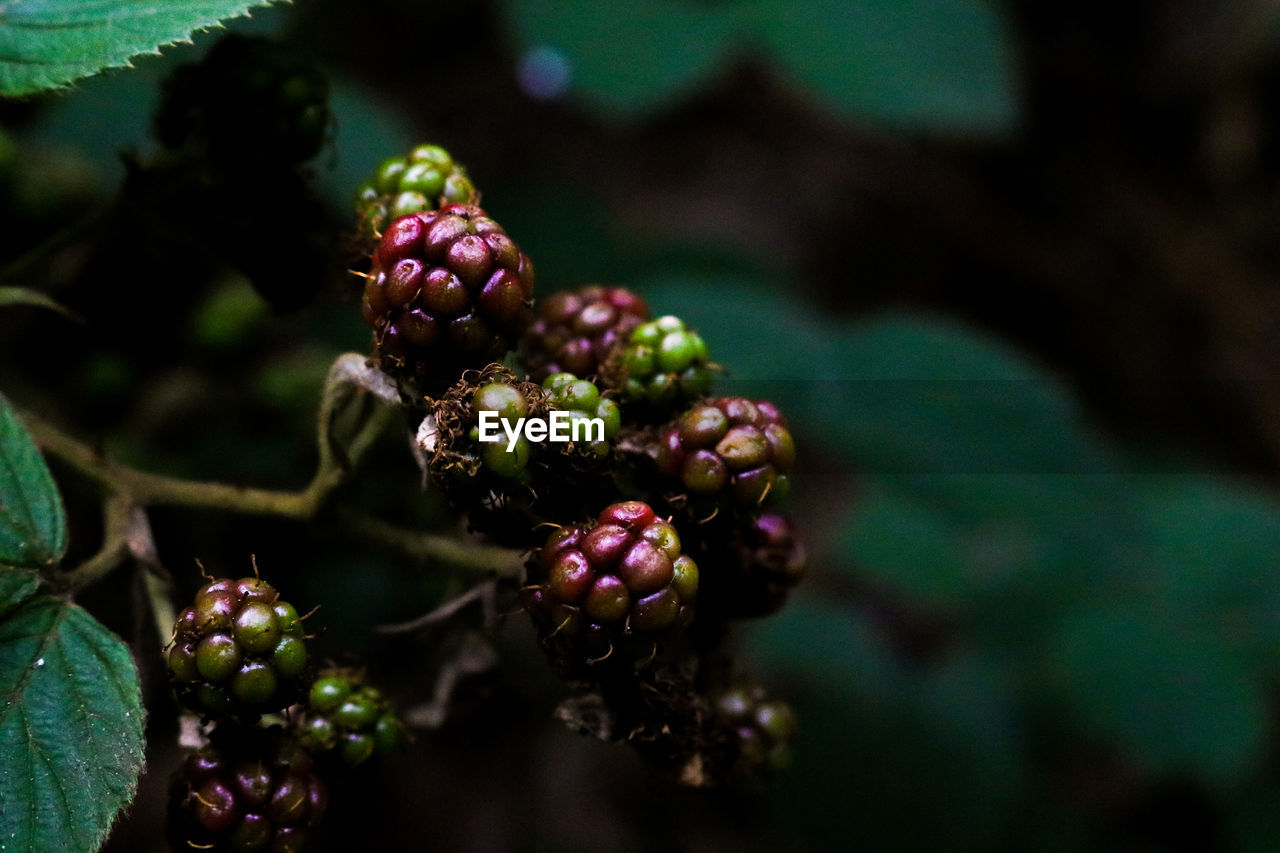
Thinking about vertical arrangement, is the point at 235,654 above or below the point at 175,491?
above

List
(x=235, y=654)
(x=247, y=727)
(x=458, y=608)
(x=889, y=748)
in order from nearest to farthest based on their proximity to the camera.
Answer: (x=235, y=654) → (x=247, y=727) → (x=458, y=608) → (x=889, y=748)

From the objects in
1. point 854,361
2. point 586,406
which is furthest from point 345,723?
point 854,361

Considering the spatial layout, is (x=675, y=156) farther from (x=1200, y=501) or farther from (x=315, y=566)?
(x=315, y=566)

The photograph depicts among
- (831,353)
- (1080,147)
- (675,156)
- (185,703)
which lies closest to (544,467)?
(185,703)

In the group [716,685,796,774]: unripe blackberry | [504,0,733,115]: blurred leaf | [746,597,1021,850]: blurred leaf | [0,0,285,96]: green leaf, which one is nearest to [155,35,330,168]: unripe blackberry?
[0,0,285,96]: green leaf

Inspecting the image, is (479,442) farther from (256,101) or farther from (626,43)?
(626,43)
